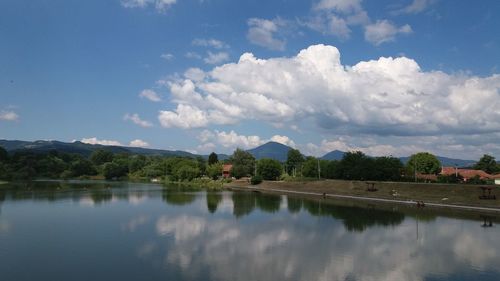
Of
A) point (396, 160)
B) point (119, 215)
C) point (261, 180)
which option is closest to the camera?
point (119, 215)

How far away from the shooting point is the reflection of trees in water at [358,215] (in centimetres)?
4094

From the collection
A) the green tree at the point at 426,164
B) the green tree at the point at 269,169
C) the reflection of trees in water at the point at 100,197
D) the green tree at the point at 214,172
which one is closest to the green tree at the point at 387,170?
the green tree at the point at 426,164

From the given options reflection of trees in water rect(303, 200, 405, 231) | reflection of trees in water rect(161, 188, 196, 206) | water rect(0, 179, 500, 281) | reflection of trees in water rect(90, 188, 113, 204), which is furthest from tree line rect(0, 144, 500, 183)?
reflection of trees in water rect(90, 188, 113, 204)

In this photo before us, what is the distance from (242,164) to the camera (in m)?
127

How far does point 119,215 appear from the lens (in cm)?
4569

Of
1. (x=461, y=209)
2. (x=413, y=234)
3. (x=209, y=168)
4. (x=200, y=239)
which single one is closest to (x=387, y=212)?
(x=461, y=209)

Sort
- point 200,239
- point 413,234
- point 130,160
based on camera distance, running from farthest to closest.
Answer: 1. point 130,160
2. point 413,234
3. point 200,239

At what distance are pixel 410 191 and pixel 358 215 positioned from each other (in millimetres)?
22341

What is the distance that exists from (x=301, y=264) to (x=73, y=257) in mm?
13131

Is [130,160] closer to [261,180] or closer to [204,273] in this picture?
[261,180]

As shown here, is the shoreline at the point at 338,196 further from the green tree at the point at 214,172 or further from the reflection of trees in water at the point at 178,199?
the reflection of trees in water at the point at 178,199

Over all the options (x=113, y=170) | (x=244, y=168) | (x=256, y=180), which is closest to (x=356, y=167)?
(x=256, y=180)

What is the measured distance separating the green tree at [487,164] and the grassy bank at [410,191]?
50.1 m

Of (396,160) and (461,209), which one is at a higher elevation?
(396,160)
